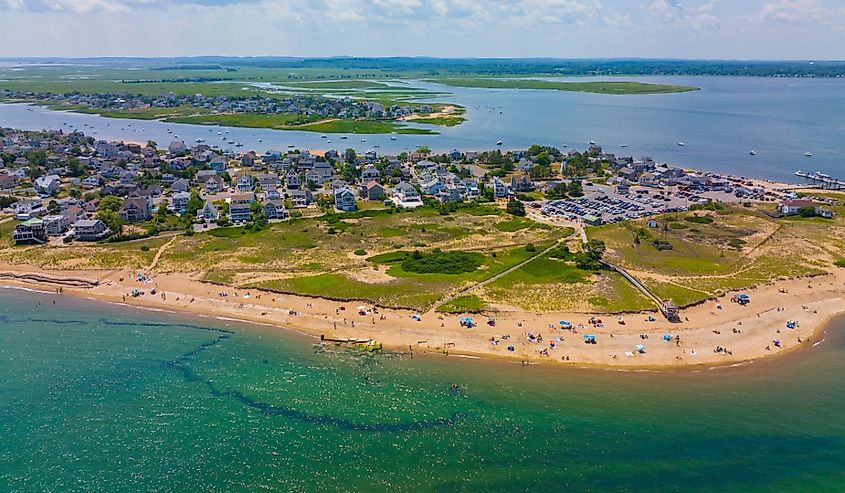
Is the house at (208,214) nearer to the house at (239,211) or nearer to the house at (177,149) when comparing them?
the house at (239,211)

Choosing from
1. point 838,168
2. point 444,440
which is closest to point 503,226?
point 444,440

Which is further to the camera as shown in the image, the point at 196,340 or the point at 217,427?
the point at 196,340

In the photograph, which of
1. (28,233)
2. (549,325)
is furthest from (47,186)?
(549,325)

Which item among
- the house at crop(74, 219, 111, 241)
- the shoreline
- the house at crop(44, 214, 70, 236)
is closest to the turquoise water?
the shoreline

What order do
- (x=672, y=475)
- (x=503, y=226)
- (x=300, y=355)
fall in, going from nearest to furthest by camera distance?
(x=672, y=475) < (x=300, y=355) < (x=503, y=226)

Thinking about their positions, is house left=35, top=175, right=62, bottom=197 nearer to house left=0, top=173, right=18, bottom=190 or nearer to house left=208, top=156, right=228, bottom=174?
house left=0, top=173, right=18, bottom=190

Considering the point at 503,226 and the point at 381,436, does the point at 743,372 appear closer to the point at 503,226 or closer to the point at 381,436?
the point at 381,436

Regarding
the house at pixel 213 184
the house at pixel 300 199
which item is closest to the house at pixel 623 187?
the house at pixel 300 199
